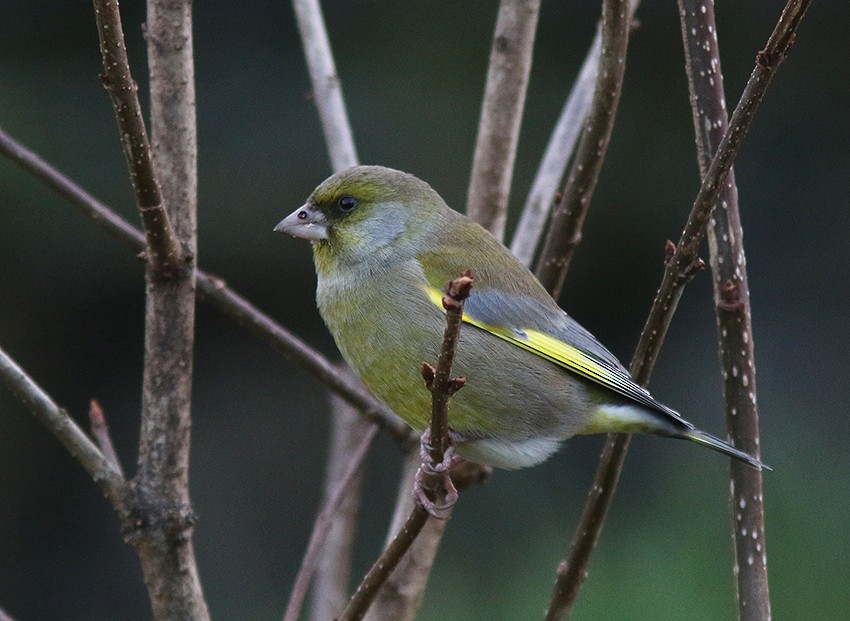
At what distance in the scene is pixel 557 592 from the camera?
260 cm

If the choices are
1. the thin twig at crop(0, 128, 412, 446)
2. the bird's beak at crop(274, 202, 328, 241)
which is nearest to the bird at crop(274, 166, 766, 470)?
the bird's beak at crop(274, 202, 328, 241)

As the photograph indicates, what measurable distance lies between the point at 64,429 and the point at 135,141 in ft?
2.06

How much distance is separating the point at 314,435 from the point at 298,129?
Result: 174 cm

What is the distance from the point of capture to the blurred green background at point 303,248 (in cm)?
609

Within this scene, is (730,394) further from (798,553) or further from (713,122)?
(798,553)

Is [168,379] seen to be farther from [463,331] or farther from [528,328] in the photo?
[528,328]

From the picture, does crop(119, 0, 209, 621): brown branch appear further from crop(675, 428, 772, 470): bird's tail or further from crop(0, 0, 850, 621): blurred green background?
crop(0, 0, 850, 621): blurred green background

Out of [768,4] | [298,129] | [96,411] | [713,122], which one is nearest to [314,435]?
[298,129]

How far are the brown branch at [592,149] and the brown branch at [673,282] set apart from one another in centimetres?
47

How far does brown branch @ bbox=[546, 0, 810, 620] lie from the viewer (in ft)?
6.83

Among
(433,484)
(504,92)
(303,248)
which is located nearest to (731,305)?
(433,484)

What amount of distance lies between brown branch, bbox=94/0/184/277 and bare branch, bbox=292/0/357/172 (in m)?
1.11

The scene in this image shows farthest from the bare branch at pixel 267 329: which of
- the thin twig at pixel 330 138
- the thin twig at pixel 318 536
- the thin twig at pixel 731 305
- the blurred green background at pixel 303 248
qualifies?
the blurred green background at pixel 303 248

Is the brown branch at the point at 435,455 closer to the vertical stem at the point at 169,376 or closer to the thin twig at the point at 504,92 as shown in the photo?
the vertical stem at the point at 169,376
